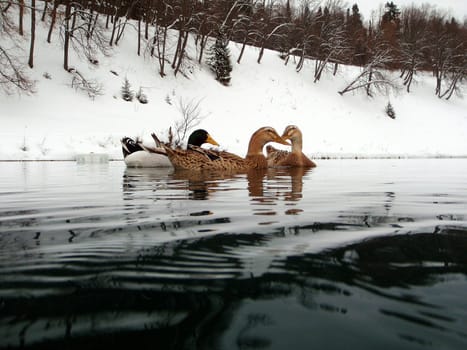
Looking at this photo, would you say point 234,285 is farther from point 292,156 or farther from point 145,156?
point 145,156

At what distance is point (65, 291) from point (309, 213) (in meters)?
1.75

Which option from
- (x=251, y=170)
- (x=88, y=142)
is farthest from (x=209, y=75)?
(x=251, y=170)

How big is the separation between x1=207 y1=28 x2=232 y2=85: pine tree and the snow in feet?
2.85

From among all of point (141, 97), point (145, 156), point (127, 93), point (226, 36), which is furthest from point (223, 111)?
point (145, 156)

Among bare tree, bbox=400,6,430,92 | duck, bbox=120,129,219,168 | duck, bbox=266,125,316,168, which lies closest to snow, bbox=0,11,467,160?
bare tree, bbox=400,6,430,92

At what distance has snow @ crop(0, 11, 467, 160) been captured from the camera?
67.7 ft

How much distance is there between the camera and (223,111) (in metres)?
29.8

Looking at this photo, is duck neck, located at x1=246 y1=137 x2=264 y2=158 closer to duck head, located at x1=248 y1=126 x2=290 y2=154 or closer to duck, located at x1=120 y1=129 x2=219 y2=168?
duck head, located at x1=248 y1=126 x2=290 y2=154

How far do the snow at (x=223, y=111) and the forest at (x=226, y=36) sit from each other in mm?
895

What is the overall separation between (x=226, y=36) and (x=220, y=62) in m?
4.61

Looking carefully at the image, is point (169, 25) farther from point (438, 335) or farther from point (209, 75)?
point (438, 335)

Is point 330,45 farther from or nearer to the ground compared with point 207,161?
farther from the ground

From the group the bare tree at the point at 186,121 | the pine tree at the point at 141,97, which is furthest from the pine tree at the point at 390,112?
the pine tree at the point at 141,97

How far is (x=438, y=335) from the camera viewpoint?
2.51 ft
